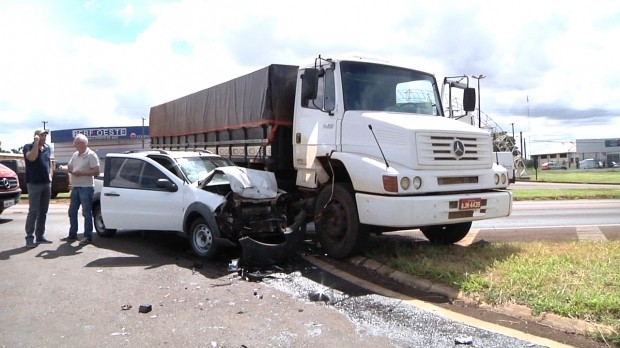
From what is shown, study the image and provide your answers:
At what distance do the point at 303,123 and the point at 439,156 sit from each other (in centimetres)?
236

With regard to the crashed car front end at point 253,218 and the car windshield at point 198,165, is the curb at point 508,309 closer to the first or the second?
→ the crashed car front end at point 253,218

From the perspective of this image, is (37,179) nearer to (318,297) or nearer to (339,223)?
(339,223)

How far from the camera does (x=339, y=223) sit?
7.15m

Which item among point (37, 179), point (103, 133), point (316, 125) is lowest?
point (37, 179)

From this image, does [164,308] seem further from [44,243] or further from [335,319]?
[44,243]

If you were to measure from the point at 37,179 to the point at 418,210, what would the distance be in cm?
618

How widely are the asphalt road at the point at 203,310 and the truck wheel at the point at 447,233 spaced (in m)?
2.34

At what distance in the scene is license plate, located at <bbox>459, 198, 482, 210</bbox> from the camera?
6637 mm

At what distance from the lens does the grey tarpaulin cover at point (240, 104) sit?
28.1ft

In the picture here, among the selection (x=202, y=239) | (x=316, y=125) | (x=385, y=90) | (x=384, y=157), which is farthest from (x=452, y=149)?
(x=202, y=239)

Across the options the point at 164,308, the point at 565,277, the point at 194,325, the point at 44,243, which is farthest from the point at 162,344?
the point at 44,243

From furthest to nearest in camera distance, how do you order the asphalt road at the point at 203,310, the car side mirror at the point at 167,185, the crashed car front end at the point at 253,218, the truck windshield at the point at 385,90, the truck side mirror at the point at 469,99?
1. the truck side mirror at the point at 469,99
2. the car side mirror at the point at 167,185
3. the truck windshield at the point at 385,90
4. the crashed car front end at the point at 253,218
5. the asphalt road at the point at 203,310

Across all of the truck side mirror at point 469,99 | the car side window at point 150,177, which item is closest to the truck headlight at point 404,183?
the truck side mirror at point 469,99

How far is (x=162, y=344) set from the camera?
4.10 m
